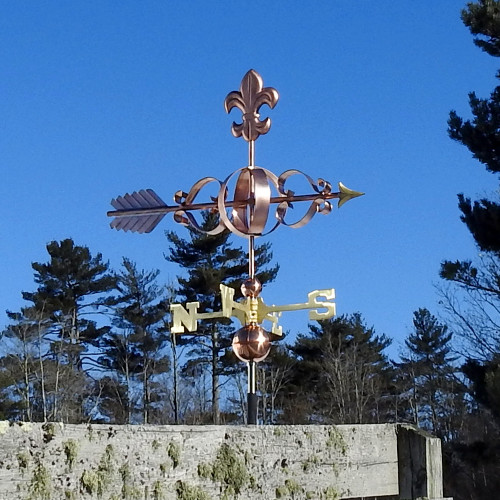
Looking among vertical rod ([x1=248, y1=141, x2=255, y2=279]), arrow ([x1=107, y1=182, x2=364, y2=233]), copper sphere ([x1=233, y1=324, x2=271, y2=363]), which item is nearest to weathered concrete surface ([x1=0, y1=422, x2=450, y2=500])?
copper sphere ([x1=233, y1=324, x2=271, y2=363])

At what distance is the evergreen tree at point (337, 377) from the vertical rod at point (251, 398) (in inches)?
887

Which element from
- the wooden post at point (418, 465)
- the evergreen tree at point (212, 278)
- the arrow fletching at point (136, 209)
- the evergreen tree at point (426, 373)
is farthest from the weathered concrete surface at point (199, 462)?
the evergreen tree at point (426, 373)

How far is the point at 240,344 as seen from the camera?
3.46 metres

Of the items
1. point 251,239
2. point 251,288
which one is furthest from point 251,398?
point 251,239

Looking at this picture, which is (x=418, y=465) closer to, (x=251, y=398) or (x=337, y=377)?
(x=251, y=398)

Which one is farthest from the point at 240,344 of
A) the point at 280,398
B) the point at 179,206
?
the point at 280,398

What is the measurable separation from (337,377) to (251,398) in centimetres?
2436

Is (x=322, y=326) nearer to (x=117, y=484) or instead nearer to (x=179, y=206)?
(x=179, y=206)

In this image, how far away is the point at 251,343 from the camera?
11.3 ft

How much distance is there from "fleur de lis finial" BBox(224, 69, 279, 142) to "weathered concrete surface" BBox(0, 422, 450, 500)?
2268 millimetres

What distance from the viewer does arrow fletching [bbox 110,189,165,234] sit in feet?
13.0

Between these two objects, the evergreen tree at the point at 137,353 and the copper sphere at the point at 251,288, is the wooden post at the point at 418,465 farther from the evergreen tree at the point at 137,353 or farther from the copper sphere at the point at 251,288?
the evergreen tree at the point at 137,353

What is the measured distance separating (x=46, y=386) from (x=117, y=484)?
25.2 m

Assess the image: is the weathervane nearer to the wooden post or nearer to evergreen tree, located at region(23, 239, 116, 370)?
the wooden post
